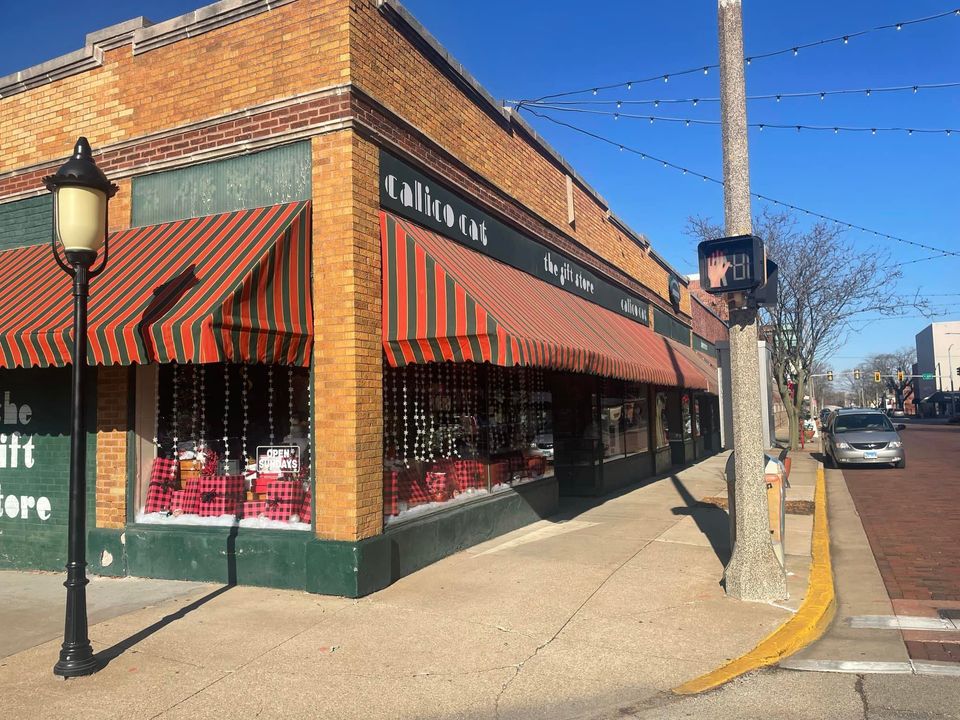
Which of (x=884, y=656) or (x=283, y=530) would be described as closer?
(x=884, y=656)

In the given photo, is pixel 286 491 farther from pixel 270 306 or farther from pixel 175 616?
pixel 270 306

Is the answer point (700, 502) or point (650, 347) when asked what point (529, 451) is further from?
point (650, 347)

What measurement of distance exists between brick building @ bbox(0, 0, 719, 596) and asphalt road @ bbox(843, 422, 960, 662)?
3913 mm

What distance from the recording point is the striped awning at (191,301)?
Answer: 587 centimetres

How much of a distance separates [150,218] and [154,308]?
2122 mm

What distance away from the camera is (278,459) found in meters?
7.38

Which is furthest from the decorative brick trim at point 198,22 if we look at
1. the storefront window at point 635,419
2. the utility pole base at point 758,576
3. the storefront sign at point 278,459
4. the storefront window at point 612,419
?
the storefront window at point 635,419

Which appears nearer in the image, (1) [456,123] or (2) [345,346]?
(2) [345,346]

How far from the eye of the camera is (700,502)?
1241 cm

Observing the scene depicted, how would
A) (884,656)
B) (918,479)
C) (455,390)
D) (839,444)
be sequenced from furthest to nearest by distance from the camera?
(839,444) < (918,479) < (455,390) < (884,656)

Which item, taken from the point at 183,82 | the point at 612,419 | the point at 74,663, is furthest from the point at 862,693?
the point at 612,419

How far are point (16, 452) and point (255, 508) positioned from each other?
324cm

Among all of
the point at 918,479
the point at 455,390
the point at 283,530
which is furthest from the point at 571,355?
the point at 918,479

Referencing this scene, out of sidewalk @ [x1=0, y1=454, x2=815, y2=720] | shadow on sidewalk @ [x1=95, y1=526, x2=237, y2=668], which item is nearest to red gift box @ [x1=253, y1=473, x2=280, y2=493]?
shadow on sidewalk @ [x1=95, y1=526, x2=237, y2=668]
